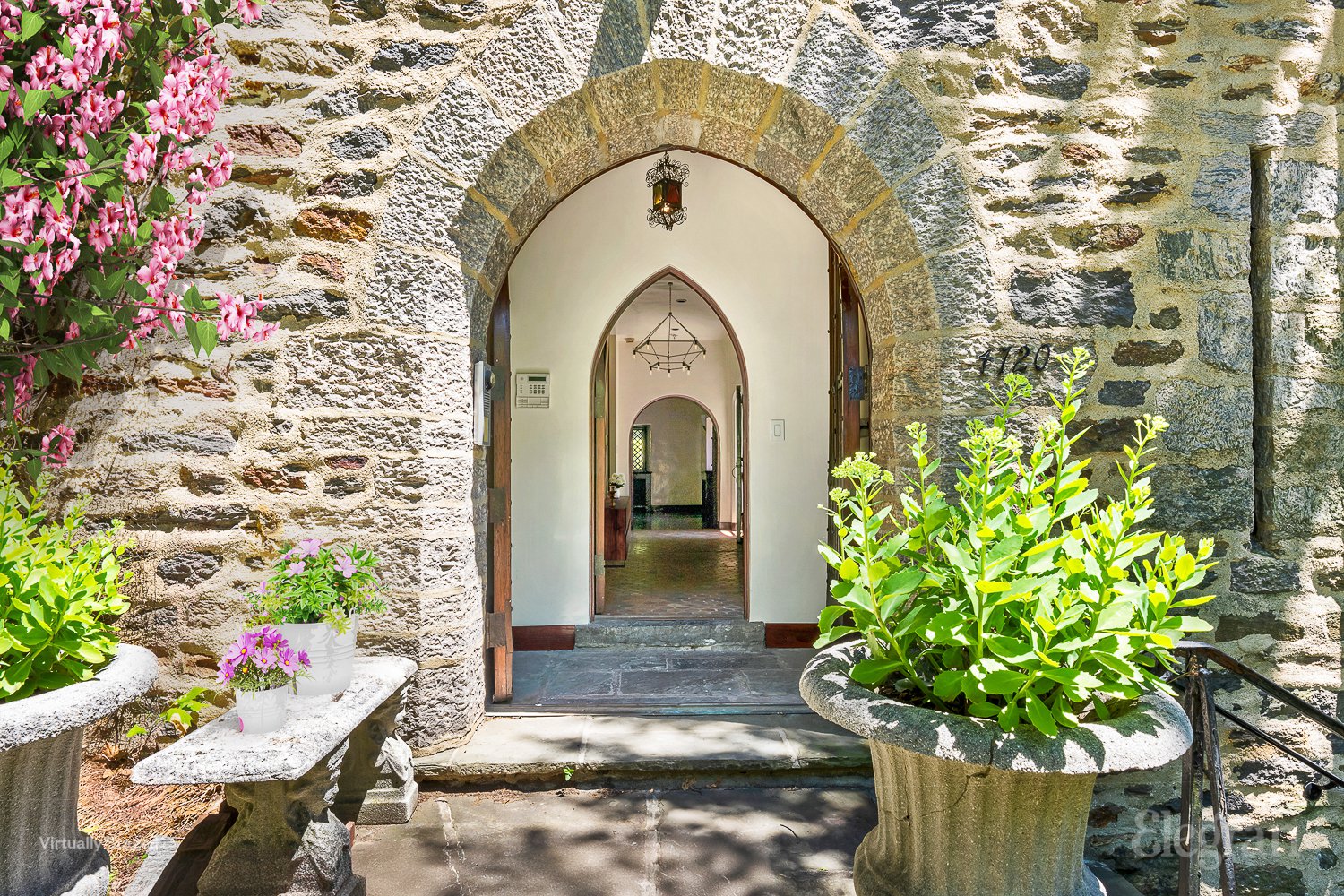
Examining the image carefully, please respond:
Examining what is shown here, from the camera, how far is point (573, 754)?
2385 millimetres

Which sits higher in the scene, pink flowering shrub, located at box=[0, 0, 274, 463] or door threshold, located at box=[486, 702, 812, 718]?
pink flowering shrub, located at box=[0, 0, 274, 463]

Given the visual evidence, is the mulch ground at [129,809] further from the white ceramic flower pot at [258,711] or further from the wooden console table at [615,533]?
the wooden console table at [615,533]

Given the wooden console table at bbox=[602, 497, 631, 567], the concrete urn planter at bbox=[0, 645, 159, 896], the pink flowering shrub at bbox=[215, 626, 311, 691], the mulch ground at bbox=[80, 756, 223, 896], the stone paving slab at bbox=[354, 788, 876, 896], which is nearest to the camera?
the concrete urn planter at bbox=[0, 645, 159, 896]

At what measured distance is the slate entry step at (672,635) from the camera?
4.21 m

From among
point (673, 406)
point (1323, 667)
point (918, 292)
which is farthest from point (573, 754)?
point (673, 406)

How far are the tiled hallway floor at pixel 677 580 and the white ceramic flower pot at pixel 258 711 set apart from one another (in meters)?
2.98

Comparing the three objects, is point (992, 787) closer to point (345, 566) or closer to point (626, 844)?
point (626, 844)

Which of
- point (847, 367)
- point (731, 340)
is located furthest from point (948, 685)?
point (731, 340)

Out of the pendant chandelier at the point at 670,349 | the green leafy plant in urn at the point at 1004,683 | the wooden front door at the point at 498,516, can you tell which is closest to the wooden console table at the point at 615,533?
the wooden front door at the point at 498,516

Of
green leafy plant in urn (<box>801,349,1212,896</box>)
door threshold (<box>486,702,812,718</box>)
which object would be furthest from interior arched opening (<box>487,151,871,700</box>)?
green leafy plant in urn (<box>801,349,1212,896</box>)

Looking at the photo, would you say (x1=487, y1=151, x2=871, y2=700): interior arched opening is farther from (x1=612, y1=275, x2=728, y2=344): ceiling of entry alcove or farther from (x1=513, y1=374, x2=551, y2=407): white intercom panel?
(x1=612, y1=275, x2=728, y2=344): ceiling of entry alcove

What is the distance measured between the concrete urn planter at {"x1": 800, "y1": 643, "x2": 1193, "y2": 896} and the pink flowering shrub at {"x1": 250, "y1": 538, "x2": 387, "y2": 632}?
123 centimetres

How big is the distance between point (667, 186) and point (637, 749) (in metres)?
2.86

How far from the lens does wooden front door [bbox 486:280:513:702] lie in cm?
287
